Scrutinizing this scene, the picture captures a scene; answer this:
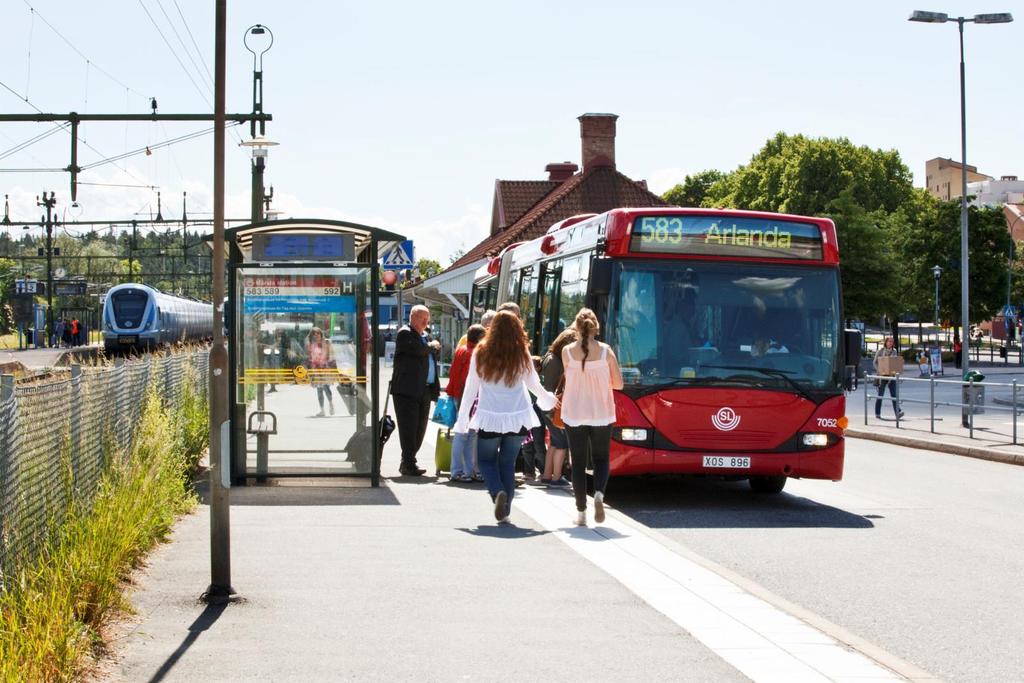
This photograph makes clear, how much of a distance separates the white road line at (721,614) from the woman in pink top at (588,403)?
1.55ft

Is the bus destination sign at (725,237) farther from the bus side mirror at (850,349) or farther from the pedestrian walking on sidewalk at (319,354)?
the pedestrian walking on sidewalk at (319,354)

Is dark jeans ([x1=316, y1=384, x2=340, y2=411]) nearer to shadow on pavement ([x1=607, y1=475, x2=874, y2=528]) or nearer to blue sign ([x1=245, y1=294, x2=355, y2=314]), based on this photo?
blue sign ([x1=245, y1=294, x2=355, y2=314])

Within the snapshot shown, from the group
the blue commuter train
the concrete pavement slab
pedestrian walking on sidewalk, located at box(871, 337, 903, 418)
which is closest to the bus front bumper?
the concrete pavement slab

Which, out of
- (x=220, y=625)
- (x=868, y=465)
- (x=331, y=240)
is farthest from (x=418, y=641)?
(x=868, y=465)

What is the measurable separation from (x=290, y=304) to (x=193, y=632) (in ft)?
23.2

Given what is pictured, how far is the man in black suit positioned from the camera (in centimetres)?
1566

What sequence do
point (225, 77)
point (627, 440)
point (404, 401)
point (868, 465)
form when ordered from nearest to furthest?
point (225, 77), point (627, 440), point (404, 401), point (868, 465)

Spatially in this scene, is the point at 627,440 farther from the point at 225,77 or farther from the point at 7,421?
the point at 7,421

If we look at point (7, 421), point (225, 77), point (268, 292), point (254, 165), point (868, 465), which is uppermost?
point (254, 165)

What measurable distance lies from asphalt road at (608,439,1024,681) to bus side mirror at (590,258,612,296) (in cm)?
213

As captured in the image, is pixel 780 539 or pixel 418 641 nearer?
pixel 418 641

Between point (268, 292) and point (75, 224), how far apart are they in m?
40.8

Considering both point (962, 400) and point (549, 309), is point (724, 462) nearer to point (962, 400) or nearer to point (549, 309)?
point (549, 309)

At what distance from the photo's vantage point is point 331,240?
14188 millimetres
